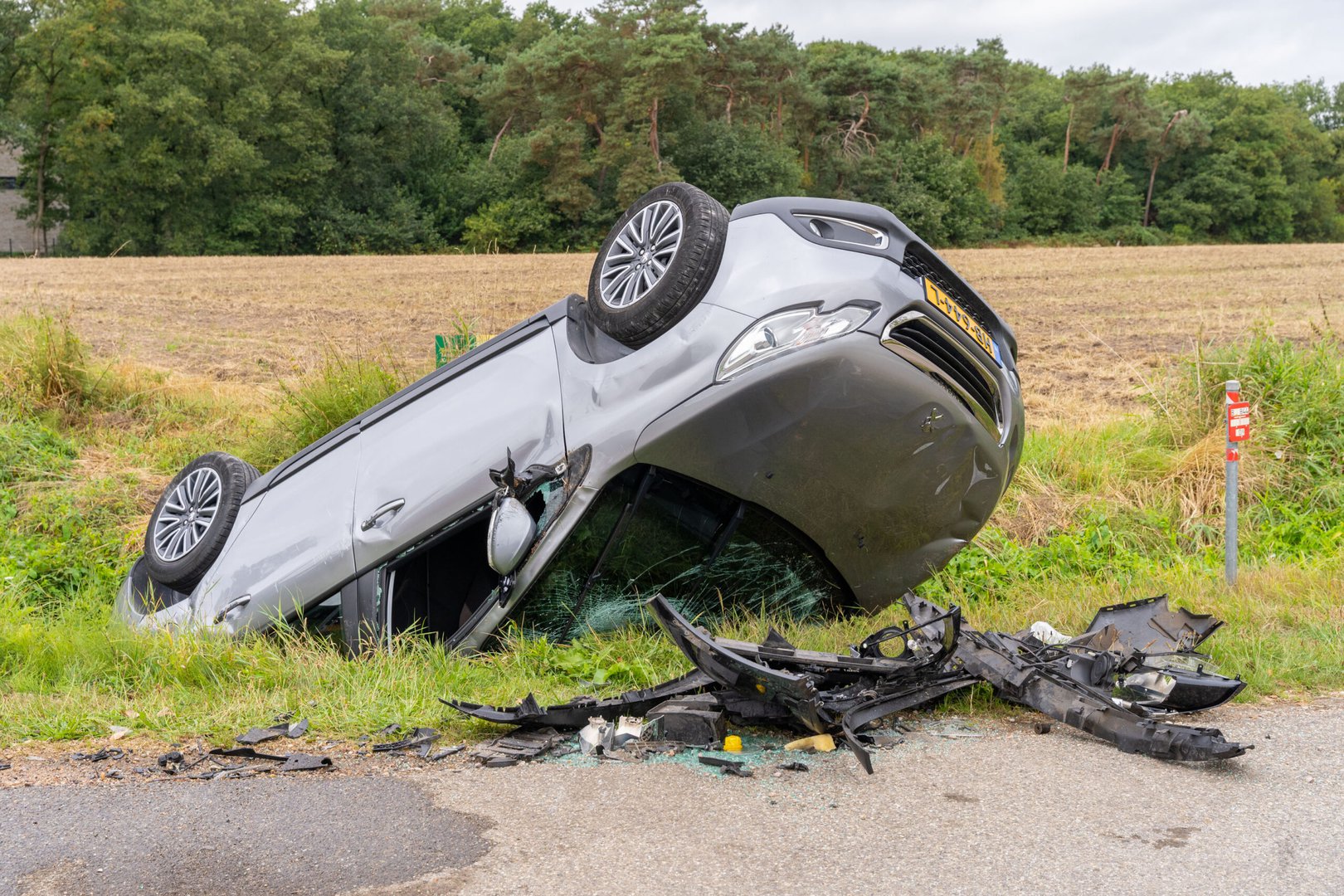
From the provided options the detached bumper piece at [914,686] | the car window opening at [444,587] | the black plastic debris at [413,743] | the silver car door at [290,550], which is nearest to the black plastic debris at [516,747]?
the detached bumper piece at [914,686]

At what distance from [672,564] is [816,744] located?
1.25 metres

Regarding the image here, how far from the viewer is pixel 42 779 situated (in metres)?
3.48

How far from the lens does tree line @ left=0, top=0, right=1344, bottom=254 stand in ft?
164

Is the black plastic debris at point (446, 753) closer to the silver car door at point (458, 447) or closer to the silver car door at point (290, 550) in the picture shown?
the silver car door at point (458, 447)

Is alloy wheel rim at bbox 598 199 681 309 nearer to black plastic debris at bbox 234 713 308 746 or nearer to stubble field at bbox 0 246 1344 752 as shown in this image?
stubble field at bbox 0 246 1344 752

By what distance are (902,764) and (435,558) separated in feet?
7.74

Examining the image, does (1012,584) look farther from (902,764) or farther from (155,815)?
(155,815)

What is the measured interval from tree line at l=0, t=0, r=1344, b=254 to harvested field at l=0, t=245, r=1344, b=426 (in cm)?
1299

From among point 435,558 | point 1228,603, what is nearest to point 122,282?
point 435,558

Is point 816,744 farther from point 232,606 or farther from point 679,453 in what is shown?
point 232,606

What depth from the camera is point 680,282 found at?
4.35m

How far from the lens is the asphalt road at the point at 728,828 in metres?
2.75

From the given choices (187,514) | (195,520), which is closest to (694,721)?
(195,520)

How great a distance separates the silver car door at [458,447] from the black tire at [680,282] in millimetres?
331
